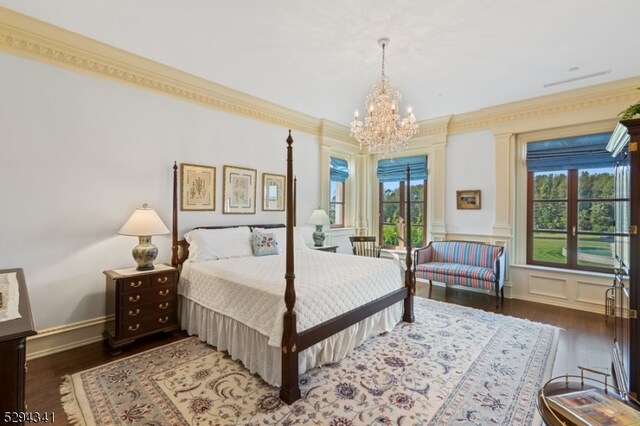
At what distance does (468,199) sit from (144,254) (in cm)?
496

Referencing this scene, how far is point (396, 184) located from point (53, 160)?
5.39 meters

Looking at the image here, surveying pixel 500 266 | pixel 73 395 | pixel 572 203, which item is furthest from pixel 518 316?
pixel 73 395

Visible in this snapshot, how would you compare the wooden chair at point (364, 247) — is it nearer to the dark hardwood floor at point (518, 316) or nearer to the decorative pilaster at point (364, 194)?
the decorative pilaster at point (364, 194)

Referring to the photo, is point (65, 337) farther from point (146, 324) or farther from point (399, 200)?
point (399, 200)

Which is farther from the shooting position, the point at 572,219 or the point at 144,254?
the point at 572,219

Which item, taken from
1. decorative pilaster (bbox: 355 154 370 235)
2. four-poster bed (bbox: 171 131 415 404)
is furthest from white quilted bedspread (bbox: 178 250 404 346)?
decorative pilaster (bbox: 355 154 370 235)

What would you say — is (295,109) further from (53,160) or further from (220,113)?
(53,160)

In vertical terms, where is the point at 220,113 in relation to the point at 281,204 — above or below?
above

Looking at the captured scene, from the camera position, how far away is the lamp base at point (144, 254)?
3.07 metres

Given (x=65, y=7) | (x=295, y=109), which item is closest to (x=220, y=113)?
(x=295, y=109)

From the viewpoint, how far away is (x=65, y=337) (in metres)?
2.90

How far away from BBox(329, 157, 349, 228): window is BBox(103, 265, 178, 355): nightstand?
348 cm

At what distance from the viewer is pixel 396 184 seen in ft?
20.5

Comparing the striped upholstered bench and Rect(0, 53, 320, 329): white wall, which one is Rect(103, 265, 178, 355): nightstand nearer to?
Rect(0, 53, 320, 329): white wall
